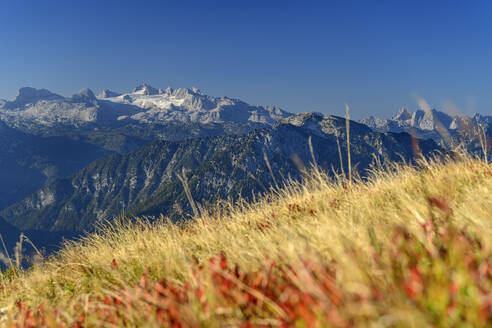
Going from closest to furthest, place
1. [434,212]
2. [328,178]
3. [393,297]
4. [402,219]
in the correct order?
[393,297] → [434,212] → [402,219] → [328,178]

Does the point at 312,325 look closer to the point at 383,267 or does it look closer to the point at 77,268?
the point at 383,267

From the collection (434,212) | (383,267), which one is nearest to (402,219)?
(434,212)

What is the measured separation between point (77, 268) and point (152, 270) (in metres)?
2.07

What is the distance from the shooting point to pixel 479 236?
3105 mm

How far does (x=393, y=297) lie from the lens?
7.41 feet

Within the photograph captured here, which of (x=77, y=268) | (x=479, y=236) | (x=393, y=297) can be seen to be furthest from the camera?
(x=77, y=268)

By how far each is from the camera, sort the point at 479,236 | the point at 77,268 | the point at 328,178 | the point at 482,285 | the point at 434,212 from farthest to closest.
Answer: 1. the point at 328,178
2. the point at 77,268
3. the point at 434,212
4. the point at 479,236
5. the point at 482,285

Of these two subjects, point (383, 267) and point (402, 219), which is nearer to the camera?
point (383, 267)

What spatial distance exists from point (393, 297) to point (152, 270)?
153 inches

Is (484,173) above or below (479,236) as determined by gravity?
above

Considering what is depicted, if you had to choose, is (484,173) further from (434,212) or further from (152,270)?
(152,270)

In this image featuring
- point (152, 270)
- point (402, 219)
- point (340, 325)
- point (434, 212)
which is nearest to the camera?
point (340, 325)

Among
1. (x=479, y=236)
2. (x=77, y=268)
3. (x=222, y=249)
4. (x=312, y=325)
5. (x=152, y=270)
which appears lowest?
(x=77, y=268)

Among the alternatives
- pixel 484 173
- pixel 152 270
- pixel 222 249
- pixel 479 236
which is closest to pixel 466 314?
pixel 479 236
